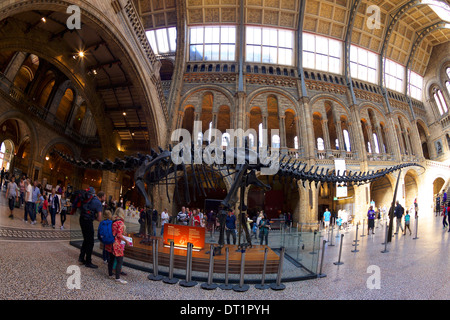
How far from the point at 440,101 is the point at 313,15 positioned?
1765 centimetres

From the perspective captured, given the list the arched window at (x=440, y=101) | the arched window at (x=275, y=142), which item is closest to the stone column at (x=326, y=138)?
the arched window at (x=275, y=142)

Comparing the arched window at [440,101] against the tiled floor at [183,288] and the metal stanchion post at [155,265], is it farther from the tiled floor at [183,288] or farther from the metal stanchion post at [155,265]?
the metal stanchion post at [155,265]

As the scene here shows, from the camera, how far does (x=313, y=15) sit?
69.6 ft

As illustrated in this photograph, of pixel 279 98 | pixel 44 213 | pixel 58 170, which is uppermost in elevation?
pixel 279 98

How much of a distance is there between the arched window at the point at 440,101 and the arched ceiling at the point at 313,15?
221 inches

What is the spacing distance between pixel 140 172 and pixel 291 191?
1806 cm

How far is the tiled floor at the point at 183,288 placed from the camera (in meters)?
3.62

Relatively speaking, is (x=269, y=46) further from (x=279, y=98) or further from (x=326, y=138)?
(x=326, y=138)

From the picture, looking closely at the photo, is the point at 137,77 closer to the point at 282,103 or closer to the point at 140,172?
the point at 140,172

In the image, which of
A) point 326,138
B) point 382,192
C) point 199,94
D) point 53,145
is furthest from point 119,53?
point 382,192

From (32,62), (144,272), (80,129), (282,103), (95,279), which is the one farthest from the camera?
(80,129)

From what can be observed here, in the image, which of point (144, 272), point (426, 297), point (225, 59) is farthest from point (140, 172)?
point (225, 59)

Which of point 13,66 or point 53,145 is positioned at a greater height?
point 13,66
